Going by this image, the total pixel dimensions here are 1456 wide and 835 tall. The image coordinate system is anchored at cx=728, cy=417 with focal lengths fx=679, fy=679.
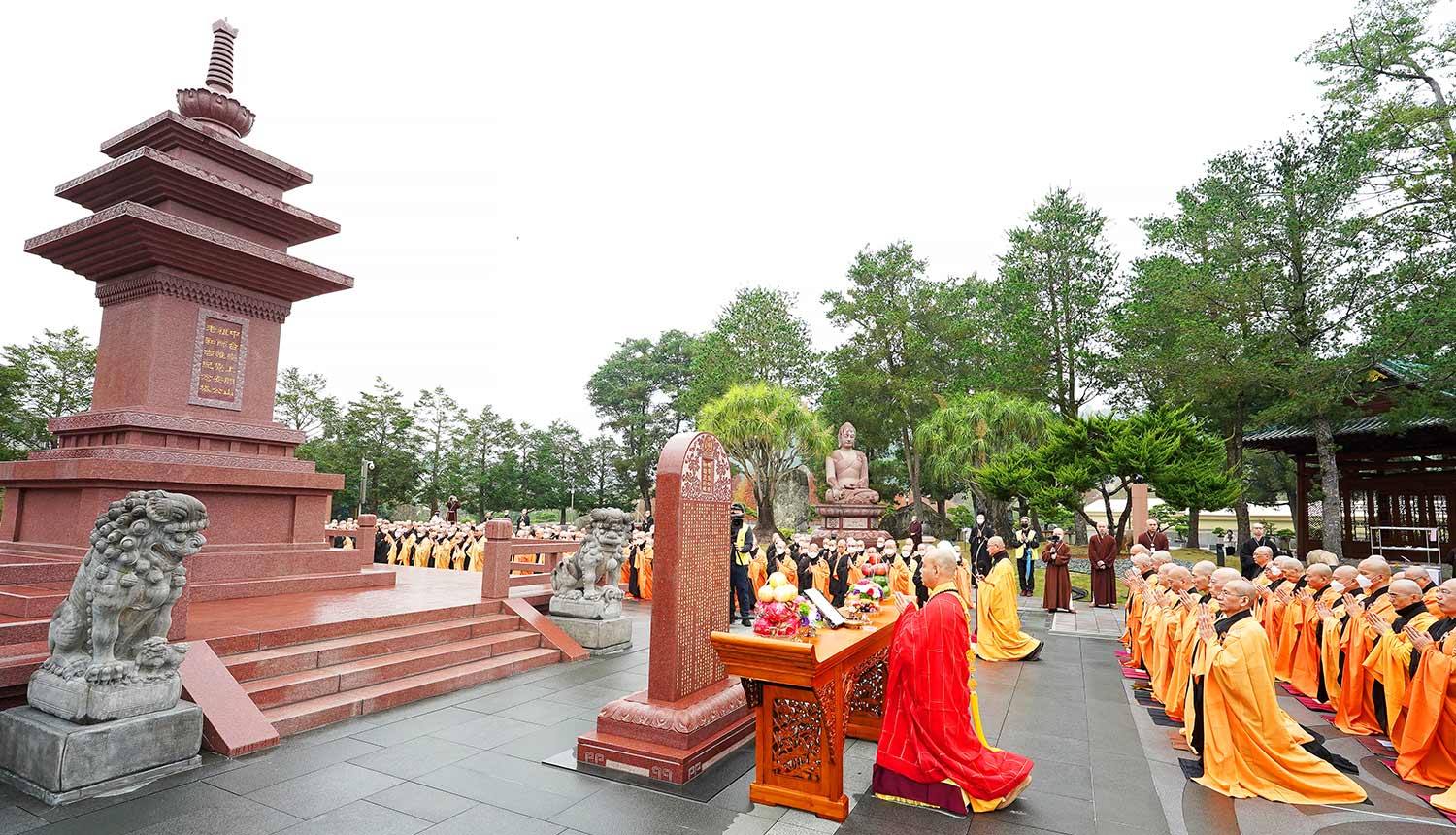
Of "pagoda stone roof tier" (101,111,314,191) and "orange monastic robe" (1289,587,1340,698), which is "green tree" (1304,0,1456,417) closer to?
"orange monastic robe" (1289,587,1340,698)

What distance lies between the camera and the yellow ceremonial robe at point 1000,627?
29.3 ft

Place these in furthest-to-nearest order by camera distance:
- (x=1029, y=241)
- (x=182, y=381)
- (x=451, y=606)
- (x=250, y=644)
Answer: (x=1029, y=241) → (x=182, y=381) → (x=451, y=606) → (x=250, y=644)

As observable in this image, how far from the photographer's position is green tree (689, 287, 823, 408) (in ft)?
105

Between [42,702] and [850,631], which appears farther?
[850,631]

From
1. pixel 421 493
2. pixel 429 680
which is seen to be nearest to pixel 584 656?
pixel 429 680

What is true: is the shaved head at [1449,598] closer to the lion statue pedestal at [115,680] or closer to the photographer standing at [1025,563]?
the lion statue pedestal at [115,680]

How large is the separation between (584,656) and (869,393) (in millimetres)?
23426

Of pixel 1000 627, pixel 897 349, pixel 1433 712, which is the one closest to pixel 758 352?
pixel 897 349

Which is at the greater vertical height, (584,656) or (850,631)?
(850,631)

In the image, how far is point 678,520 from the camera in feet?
16.5

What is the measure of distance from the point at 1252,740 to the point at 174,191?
40.6ft

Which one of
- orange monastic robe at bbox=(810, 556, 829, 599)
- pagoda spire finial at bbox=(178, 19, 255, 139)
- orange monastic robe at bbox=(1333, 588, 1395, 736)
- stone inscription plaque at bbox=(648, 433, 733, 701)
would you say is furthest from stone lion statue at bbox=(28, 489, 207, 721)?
orange monastic robe at bbox=(810, 556, 829, 599)

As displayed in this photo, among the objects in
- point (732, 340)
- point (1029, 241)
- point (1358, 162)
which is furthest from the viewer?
point (732, 340)

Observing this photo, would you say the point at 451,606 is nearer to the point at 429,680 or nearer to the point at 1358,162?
the point at 429,680
